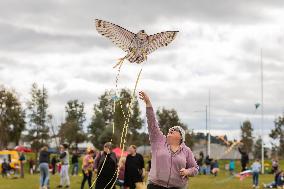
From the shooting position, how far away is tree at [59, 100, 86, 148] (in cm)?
7012

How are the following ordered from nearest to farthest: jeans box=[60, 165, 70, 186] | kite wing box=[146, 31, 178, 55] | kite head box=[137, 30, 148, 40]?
kite head box=[137, 30, 148, 40]
kite wing box=[146, 31, 178, 55]
jeans box=[60, 165, 70, 186]

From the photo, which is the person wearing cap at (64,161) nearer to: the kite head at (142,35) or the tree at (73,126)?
the kite head at (142,35)

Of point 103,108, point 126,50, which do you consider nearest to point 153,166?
point 126,50

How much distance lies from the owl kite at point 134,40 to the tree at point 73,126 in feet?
206

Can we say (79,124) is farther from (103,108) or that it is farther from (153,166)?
(153,166)

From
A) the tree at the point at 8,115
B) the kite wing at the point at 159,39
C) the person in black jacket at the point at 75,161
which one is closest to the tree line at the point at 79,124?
the tree at the point at 8,115

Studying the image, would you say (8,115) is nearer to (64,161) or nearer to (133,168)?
(64,161)

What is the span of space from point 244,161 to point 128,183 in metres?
20.0

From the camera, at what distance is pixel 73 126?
70250mm

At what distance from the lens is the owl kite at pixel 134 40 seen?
7395 mm

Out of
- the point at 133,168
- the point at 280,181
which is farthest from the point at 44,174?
the point at 280,181

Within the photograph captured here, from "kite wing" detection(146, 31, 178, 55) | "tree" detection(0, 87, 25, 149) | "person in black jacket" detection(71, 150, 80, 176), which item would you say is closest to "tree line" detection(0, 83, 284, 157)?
"tree" detection(0, 87, 25, 149)

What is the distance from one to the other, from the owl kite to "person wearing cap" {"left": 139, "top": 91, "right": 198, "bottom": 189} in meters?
0.63

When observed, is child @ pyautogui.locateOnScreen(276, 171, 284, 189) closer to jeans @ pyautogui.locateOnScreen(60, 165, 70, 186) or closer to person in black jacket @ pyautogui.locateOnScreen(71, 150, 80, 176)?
jeans @ pyautogui.locateOnScreen(60, 165, 70, 186)
